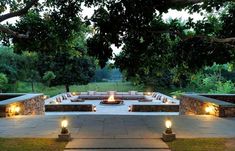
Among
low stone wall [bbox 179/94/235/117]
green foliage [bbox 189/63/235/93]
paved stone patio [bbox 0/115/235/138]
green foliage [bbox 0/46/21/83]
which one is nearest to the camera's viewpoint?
paved stone patio [bbox 0/115/235/138]

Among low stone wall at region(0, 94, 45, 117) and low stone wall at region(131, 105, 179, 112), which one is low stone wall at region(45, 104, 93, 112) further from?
low stone wall at region(131, 105, 179, 112)

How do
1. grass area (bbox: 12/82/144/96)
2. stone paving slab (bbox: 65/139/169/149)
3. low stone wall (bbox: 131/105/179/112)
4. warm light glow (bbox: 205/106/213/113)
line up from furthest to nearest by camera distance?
1. grass area (bbox: 12/82/144/96)
2. low stone wall (bbox: 131/105/179/112)
3. warm light glow (bbox: 205/106/213/113)
4. stone paving slab (bbox: 65/139/169/149)

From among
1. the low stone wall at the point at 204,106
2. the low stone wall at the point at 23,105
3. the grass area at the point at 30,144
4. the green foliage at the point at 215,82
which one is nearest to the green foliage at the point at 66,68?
the green foliage at the point at 215,82

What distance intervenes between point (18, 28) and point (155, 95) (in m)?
19.6

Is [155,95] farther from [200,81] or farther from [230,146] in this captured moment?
[230,146]

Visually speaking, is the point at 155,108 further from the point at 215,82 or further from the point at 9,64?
the point at 9,64

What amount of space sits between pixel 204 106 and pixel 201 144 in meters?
6.25

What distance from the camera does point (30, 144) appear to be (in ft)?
28.2

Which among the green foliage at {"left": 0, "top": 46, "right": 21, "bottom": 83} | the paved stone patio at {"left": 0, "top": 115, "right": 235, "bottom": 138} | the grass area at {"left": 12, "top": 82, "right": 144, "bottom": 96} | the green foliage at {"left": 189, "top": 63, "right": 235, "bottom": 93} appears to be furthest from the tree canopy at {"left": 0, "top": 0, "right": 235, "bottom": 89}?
the grass area at {"left": 12, "top": 82, "right": 144, "bottom": 96}

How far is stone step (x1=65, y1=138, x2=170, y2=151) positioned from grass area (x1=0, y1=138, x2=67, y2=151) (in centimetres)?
30

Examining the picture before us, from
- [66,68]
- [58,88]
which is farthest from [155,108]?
[58,88]

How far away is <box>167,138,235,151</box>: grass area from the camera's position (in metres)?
8.20

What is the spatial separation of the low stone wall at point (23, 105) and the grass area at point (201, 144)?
7048mm

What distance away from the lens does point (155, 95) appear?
29.8 meters
